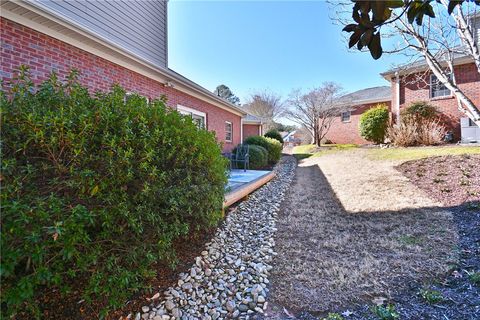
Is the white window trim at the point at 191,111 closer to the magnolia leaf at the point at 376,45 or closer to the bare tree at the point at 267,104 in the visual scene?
the magnolia leaf at the point at 376,45

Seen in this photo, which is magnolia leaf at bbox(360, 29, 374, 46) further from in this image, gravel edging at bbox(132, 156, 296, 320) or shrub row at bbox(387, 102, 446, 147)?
shrub row at bbox(387, 102, 446, 147)

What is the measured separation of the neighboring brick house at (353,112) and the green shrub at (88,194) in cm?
1751

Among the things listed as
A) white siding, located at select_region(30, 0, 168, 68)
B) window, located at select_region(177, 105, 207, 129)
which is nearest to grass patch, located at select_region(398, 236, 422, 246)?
window, located at select_region(177, 105, 207, 129)

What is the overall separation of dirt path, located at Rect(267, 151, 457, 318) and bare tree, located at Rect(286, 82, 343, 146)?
42.1 feet

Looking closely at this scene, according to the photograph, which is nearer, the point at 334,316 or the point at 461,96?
the point at 334,316

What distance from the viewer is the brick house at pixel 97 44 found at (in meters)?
3.54

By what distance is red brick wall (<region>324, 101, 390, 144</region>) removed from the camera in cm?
1808

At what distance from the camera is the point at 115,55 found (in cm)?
505

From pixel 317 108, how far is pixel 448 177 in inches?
521

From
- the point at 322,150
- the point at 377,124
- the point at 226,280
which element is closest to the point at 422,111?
the point at 377,124

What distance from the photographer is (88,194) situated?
2.07 metres

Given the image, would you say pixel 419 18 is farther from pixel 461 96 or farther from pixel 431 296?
pixel 461 96

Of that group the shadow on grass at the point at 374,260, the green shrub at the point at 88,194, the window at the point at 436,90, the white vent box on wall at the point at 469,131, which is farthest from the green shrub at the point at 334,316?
the window at the point at 436,90

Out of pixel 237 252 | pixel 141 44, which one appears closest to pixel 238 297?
pixel 237 252
